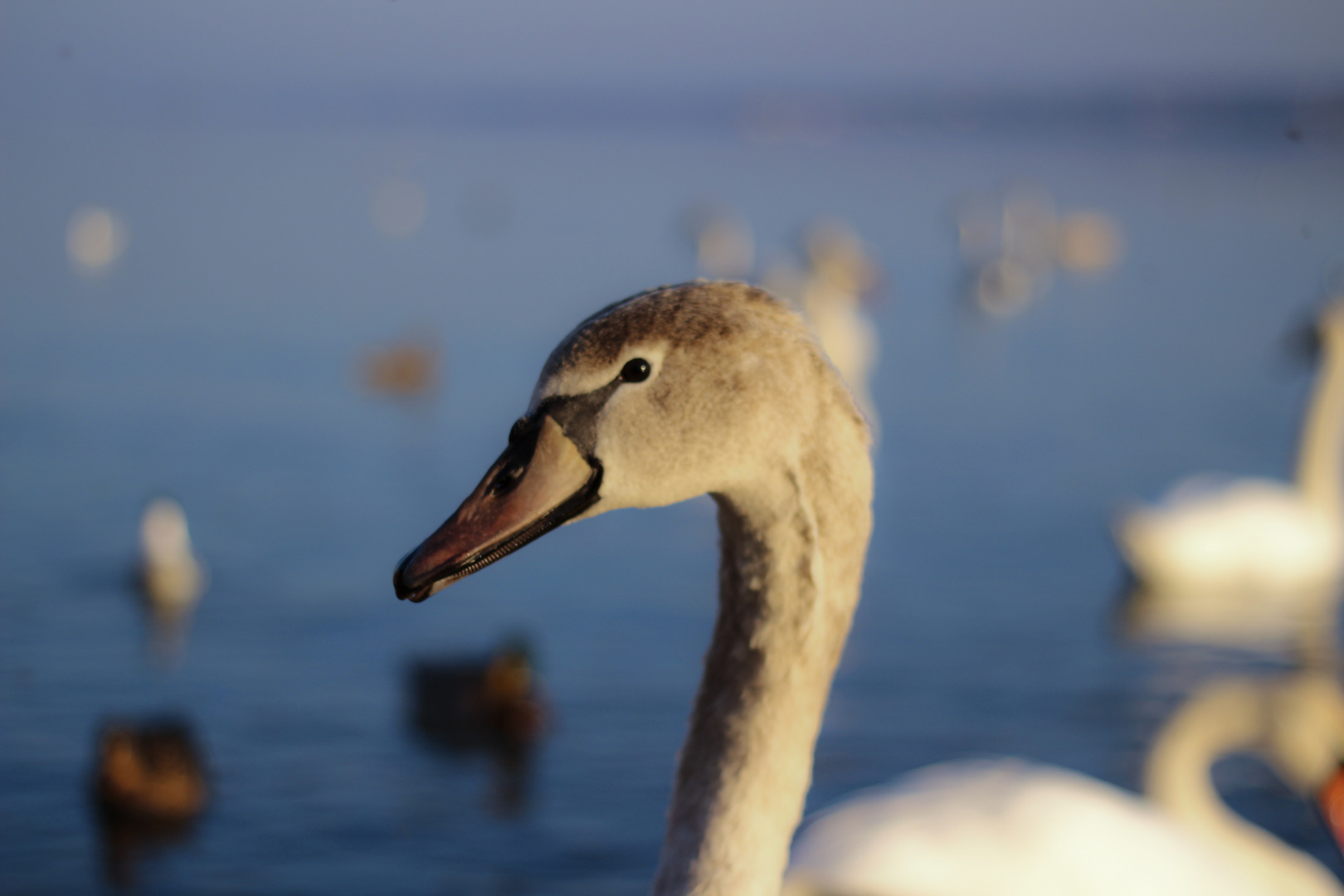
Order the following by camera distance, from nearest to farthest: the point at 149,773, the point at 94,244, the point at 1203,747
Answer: the point at 1203,747 → the point at 149,773 → the point at 94,244

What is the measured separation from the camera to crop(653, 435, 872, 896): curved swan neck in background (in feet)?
7.58

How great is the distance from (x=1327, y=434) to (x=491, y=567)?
5.66 m

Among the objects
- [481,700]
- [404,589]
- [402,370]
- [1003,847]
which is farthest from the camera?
[402,370]

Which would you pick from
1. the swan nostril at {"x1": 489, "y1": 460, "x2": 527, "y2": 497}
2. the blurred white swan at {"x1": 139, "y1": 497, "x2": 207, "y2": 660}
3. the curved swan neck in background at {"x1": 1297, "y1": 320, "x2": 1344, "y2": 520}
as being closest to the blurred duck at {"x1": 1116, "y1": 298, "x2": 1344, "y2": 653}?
the curved swan neck in background at {"x1": 1297, "y1": 320, "x2": 1344, "y2": 520}

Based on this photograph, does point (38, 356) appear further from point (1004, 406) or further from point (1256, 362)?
point (1256, 362)

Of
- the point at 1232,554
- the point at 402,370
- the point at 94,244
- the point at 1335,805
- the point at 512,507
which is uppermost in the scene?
the point at 94,244

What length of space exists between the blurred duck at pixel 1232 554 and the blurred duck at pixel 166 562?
18.2ft

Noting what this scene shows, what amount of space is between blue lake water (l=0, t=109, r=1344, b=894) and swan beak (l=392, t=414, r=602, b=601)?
4.13 m

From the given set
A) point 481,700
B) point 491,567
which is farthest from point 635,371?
point 491,567

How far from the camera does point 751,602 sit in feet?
7.84

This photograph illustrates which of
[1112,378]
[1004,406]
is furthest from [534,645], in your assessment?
[1112,378]

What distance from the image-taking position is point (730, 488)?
91.3 inches

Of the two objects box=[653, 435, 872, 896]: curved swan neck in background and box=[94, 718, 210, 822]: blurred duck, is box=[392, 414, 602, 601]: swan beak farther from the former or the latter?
box=[94, 718, 210, 822]: blurred duck

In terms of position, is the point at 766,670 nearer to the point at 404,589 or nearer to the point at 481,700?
the point at 404,589
